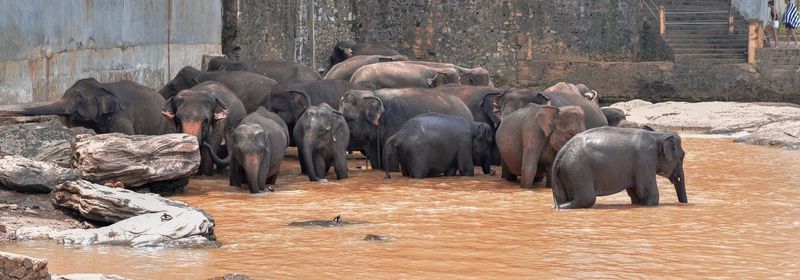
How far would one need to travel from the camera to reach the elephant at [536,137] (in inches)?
675

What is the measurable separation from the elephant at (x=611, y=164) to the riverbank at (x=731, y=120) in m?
9.87

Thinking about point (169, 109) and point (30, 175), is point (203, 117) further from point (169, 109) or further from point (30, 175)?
point (30, 175)

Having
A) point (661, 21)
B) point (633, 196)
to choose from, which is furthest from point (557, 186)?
point (661, 21)

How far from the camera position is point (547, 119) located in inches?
679

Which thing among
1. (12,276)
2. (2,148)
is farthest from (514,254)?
(2,148)

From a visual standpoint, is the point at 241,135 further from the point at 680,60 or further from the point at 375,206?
the point at 680,60

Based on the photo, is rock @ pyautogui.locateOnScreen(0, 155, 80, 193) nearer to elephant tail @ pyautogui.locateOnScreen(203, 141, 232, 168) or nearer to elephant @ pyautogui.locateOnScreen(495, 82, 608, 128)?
elephant tail @ pyautogui.locateOnScreen(203, 141, 232, 168)

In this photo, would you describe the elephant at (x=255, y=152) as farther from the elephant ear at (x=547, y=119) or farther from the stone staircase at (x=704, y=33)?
the stone staircase at (x=704, y=33)

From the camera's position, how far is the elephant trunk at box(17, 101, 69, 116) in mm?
16798

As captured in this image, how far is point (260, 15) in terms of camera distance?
1175 inches

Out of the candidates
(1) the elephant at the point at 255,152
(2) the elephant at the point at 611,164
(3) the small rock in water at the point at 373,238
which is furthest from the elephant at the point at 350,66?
(3) the small rock in water at the point at 373,238

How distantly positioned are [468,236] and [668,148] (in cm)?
289

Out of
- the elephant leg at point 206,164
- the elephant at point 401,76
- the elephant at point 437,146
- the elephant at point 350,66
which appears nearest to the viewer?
the elephant leg at point 206,164

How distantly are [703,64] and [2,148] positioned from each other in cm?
2523
